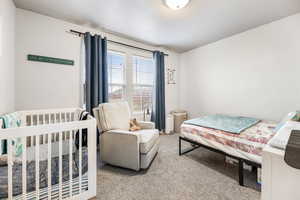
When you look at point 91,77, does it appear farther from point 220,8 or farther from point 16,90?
point 220,8

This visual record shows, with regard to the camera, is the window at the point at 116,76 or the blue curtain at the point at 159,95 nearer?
the window at the point at 116,76

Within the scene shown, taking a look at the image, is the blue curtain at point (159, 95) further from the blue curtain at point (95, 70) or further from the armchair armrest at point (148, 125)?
the blue curtain at point (95, 70)

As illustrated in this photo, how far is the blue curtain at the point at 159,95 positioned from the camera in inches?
144

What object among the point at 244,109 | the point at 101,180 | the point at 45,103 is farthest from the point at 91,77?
the point at 244,109

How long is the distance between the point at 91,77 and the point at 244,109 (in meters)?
3.33

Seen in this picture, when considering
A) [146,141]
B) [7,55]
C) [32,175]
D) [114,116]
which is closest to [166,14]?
[114,116]

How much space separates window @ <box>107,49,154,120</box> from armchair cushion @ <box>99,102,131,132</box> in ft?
2.71

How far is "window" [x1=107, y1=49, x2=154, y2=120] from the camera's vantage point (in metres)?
3.17

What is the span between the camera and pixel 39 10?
2.14 meters

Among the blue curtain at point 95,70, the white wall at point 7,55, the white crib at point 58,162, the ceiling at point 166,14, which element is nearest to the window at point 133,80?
the blue curtain at point 95,70

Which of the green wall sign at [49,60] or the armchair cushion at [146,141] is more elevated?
the green wall sign at [49,60]

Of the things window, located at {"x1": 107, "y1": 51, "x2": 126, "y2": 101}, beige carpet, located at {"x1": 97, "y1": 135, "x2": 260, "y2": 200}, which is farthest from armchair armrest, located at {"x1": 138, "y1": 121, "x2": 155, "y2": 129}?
window, located at {"x1": 107, "y1": 51, "x2": 126, "y2": 101}

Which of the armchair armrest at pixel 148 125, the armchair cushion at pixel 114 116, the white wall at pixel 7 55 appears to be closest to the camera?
the white wall at pixel 7 55

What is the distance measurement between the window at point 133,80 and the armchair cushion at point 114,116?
2.71 feet
